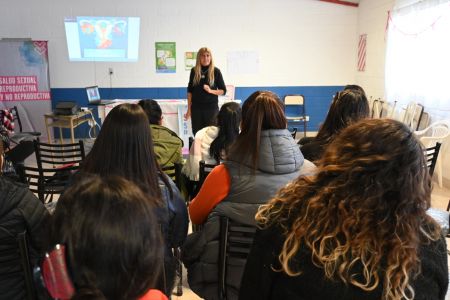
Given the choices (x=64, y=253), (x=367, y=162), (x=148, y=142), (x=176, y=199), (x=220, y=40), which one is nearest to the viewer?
(x=64, y=253)

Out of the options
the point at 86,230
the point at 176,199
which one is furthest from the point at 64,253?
the point at 176,199

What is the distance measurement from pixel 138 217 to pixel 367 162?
48cm

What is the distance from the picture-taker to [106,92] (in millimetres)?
6898

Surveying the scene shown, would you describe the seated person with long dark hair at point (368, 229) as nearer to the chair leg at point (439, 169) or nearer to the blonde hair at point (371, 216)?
the blonde hair at point (371, 216)

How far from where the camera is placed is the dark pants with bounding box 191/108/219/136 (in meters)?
4.72

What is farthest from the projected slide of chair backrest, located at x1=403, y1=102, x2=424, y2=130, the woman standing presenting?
chair backrest, located at x1=403, y1=102, x2=424, y2=130

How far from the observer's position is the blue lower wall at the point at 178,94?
6.87 m

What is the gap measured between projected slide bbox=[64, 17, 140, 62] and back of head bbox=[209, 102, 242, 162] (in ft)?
15.4

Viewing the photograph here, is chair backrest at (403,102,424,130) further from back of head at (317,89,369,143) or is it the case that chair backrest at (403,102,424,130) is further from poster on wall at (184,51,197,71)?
poster on wall at (184,51,197,71)

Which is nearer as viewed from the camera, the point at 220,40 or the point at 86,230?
the point at 86,230

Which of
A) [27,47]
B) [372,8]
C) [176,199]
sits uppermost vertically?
[372,8]

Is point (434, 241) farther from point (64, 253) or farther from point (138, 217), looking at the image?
point (64, 253)

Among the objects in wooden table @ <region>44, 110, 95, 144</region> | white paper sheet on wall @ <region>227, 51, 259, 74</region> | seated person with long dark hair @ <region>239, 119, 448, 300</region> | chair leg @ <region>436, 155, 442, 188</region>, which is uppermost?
white paper sheet on wall @ <region>227, 51, 259, 74</region>

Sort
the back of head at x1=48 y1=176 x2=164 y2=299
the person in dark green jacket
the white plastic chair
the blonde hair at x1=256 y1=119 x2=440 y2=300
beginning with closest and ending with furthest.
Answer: the back of head at x1=48 y1=176 x2=164 y2=299 < the blonde hair at x1=256 y1=119 x2=440 y2=300 < the person in dark green jacket < the white plastic chair
